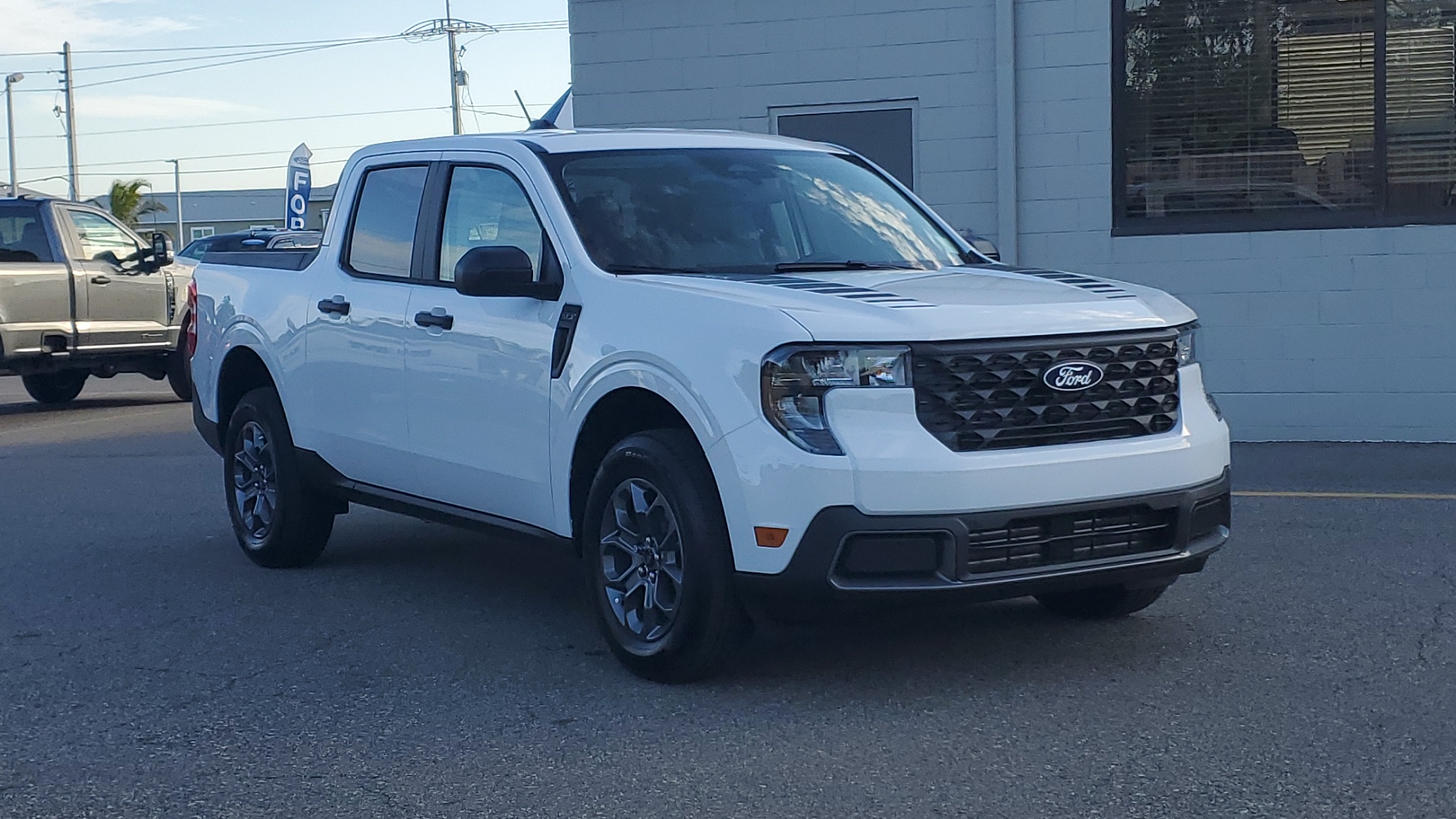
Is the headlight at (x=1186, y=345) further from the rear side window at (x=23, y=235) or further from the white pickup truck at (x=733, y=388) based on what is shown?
the rear side window at (x=23, y=235)

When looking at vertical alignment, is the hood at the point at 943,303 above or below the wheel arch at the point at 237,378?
above

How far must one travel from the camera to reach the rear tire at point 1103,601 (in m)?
6.11

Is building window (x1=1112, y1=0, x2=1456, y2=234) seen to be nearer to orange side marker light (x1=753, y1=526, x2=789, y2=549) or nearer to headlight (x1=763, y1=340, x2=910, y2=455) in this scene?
headlight (x1=763, y1=340, x2=910, y2=455)

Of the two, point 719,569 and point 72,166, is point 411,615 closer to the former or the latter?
point 719,569

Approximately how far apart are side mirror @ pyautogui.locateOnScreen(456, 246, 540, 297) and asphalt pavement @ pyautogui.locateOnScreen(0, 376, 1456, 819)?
4.20 feet

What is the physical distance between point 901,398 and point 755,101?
862cm

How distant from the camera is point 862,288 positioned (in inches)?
215

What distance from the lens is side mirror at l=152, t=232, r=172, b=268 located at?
17.1 metres

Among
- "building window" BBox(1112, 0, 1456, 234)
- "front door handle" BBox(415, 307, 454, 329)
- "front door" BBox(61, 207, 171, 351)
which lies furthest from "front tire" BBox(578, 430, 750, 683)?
"front door" BBox(61, 207, 171, 351)

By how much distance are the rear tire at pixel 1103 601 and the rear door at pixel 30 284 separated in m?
12.4

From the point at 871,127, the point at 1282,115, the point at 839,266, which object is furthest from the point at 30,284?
the point at 839,266

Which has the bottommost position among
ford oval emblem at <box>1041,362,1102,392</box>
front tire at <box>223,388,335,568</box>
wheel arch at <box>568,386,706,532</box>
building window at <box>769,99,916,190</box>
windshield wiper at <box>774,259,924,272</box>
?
front tire at <box>223,388,335,568</box>

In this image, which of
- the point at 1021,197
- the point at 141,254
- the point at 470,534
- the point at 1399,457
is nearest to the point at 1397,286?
the point at 1399,457

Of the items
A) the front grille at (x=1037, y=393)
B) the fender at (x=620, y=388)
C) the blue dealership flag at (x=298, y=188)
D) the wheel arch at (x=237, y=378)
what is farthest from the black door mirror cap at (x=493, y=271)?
the blue dealership flag at (x=298, y=188)
